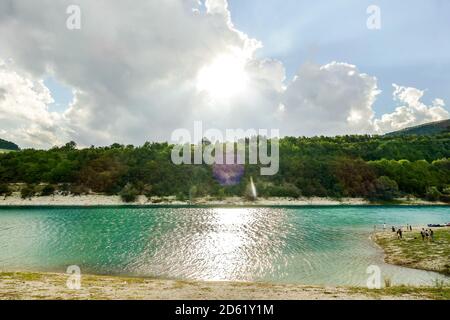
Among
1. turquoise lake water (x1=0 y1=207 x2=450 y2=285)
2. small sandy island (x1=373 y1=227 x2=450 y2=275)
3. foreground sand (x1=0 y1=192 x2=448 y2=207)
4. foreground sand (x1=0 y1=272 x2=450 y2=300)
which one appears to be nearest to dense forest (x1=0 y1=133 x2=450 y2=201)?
foreground sand (x1=0 y1=192 x2=448 y2=207)

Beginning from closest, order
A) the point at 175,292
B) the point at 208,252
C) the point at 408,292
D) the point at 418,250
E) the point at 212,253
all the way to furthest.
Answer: the point at 408,292 < the point at 175,292 < the point at 418,250 < the point at 212,253 < the point at 208,252

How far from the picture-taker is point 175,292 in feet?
68.3

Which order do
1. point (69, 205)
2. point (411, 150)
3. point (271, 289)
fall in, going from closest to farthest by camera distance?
point (271, 289) → point (69, 205) → point (411, 150)

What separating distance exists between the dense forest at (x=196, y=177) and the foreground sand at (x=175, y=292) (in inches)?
4226

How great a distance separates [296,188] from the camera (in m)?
137

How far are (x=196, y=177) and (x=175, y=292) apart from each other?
4896 inches

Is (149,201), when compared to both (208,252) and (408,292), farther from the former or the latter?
(408,292)

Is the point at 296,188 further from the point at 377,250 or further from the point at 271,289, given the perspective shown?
the point at 271,289

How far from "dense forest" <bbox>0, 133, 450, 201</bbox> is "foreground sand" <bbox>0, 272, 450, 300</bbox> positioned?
10733 centimetres

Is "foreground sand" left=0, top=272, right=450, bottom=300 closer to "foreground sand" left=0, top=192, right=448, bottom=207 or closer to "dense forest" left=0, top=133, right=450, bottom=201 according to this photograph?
"foreground sand" left=0, top=192, right=448, bottom=207

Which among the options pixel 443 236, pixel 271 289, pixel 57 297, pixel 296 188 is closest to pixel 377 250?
pixel 443 236

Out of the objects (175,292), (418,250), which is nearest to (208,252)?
(175,292)

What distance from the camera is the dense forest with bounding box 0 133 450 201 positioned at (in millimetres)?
134875

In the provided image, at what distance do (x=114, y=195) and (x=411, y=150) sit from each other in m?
184
